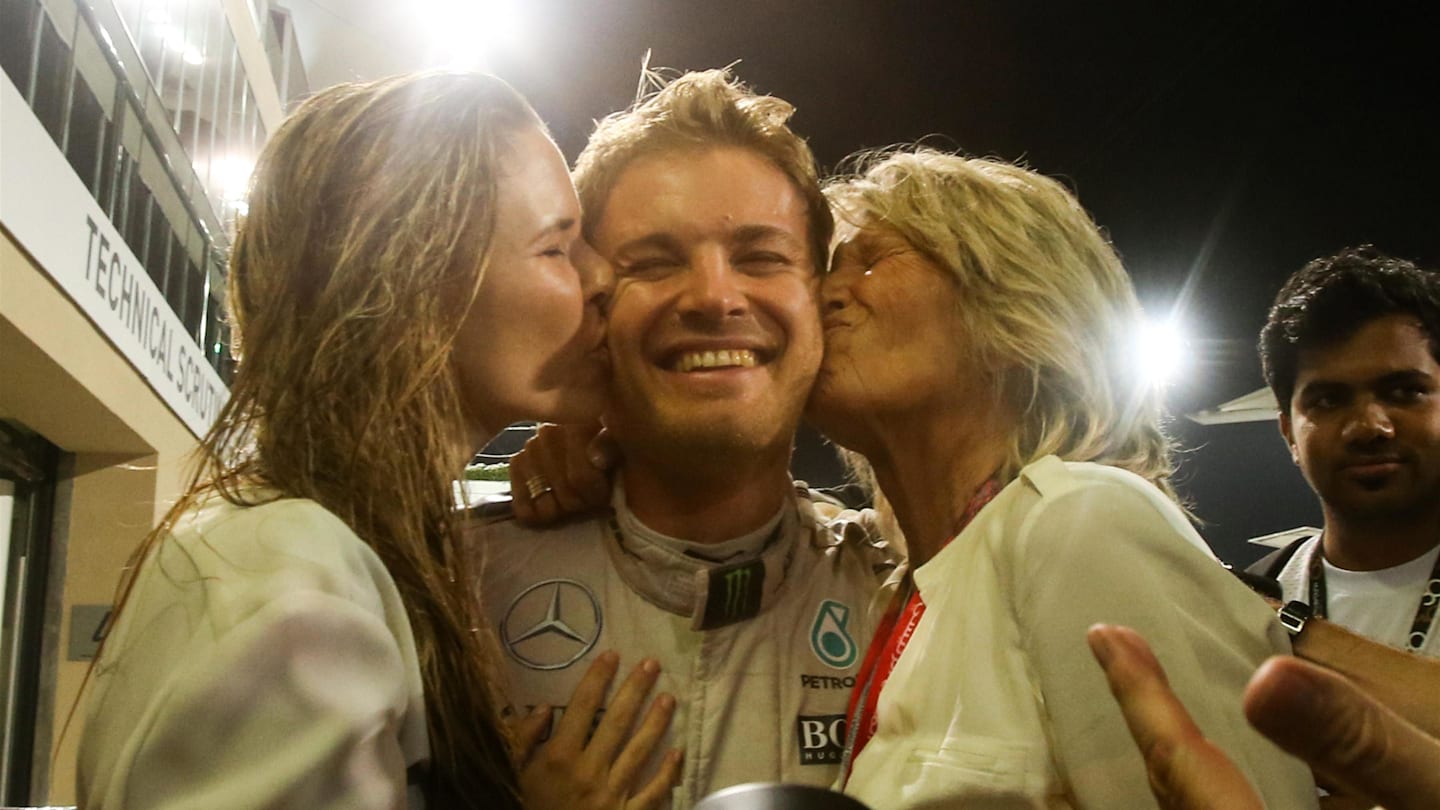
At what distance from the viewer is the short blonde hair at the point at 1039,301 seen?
4.31 ft

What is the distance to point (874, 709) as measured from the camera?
4.11ft

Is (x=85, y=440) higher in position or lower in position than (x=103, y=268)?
lower

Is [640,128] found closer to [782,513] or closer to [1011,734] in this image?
[782,513]

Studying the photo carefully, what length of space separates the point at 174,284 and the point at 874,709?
15.5 ft

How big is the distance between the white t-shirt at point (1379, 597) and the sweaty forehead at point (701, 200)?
142cm

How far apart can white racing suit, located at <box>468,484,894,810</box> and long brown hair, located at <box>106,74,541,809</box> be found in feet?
0.88

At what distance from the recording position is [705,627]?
4.86 ft

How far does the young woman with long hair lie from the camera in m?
0.79

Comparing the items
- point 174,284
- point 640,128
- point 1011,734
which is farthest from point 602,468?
point 174,284

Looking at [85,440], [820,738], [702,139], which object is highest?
[85,440]

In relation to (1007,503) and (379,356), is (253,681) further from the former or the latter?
(1007,503)

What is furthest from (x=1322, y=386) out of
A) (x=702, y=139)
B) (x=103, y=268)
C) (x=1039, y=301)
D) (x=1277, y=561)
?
(x=103, y=268)

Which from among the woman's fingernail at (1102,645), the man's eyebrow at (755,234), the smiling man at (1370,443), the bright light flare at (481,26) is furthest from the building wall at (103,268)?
the smiling man at (1370,443)

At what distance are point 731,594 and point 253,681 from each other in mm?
774
